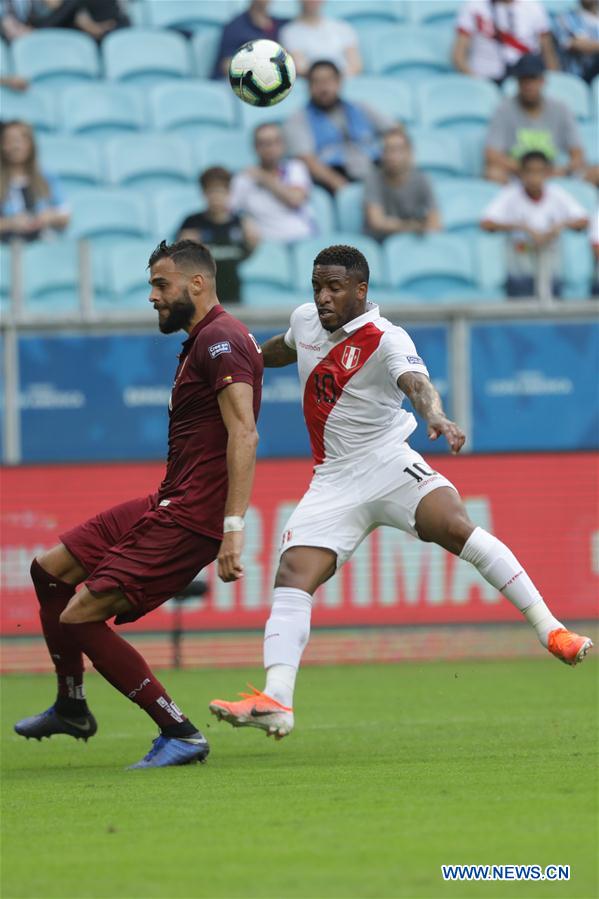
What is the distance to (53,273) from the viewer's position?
1415 centimetres

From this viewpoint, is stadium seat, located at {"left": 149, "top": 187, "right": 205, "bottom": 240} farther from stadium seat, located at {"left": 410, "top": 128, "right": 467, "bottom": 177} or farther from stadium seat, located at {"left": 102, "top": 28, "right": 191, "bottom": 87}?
stadium seat, located at {"left": 410, "top": 128, "right": 467, "bottom": 177}

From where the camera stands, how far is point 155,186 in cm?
1806

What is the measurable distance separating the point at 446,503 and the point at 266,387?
5.97m

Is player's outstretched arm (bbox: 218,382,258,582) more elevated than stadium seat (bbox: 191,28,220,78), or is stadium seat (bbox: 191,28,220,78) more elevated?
stadium seat (bbox: 191,28,220,78)

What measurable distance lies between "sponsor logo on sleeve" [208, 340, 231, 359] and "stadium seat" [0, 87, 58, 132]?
38.1 ft

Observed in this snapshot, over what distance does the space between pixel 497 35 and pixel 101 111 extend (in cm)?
479

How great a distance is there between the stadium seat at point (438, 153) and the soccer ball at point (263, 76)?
31.2ft

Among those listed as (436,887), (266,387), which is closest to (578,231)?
(266,387)

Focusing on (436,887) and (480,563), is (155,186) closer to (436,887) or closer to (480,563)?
(480,563)

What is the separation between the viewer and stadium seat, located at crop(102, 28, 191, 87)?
62.8 feet

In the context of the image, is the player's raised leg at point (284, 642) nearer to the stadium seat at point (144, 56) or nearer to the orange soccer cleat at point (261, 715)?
the orange soccer cleat at point (261, 715)

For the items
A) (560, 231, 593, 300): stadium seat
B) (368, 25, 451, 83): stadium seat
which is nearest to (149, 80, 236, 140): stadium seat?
(368, 25, 451, 83): stadium seat

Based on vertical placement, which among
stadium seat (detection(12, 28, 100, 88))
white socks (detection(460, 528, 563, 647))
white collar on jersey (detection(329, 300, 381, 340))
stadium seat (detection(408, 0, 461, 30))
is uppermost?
stadium seat (detection(408, 0, 461, 30))

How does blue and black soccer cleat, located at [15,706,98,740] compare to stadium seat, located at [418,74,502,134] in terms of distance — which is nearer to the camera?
blue and black soccer cleat, located at [15,706,98,740]
